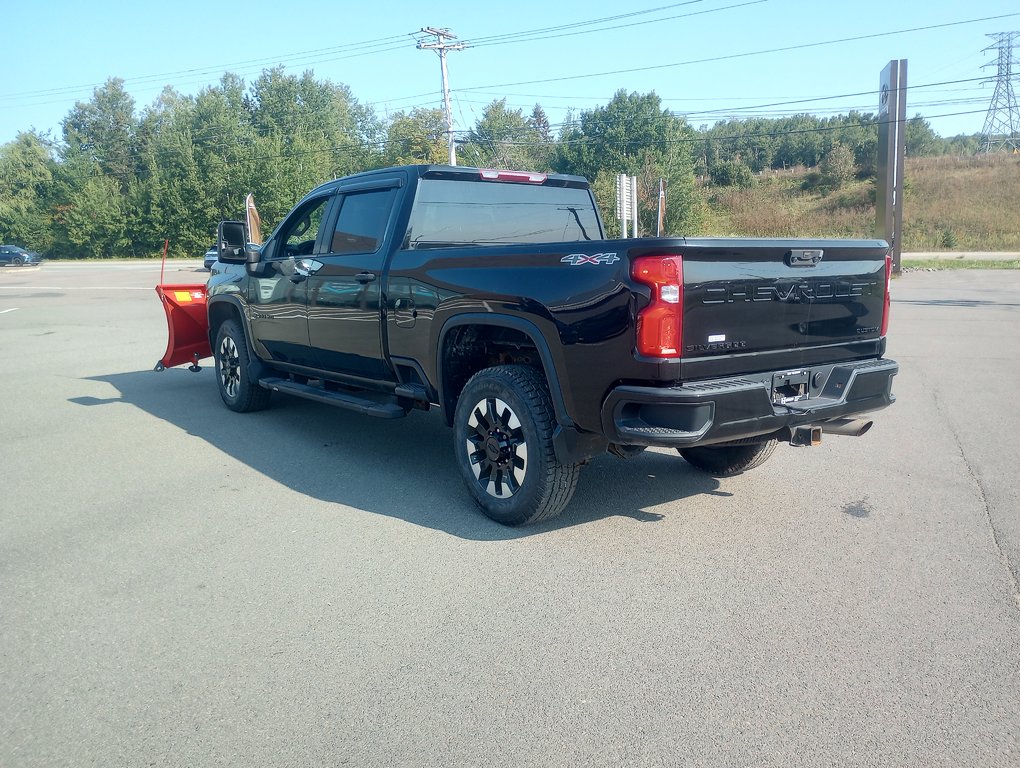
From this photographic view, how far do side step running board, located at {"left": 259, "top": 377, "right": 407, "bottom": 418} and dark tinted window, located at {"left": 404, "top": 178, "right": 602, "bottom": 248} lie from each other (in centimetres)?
112

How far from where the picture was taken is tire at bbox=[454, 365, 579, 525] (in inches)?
174

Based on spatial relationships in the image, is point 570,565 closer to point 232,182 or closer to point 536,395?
point 536,395

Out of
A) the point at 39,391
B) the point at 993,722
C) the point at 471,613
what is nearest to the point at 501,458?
the point at 471,613

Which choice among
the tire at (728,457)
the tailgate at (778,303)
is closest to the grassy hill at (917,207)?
the tire at (728,457)

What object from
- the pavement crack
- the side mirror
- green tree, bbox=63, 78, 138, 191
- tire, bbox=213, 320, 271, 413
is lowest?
the pavement crack

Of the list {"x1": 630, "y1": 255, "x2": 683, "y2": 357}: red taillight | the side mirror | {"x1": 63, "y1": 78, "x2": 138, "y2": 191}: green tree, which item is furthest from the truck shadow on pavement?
{"x1": 63, "y1": 78, "x2": 138, "y2": 191}: green tree

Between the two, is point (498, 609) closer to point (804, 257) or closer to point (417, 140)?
point (804, 257)

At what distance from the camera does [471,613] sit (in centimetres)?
366

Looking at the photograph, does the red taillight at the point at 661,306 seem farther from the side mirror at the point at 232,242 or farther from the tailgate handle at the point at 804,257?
the side mirror at the point at 232,242

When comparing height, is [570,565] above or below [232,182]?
below

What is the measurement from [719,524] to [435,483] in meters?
1.92

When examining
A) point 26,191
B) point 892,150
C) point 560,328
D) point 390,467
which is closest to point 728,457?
point 560,328

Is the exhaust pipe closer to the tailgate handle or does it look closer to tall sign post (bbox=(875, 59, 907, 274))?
the tailgate handle

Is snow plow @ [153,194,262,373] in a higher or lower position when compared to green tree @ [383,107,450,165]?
lower
